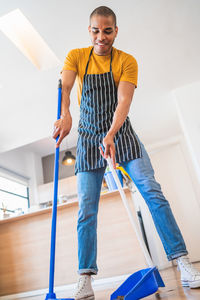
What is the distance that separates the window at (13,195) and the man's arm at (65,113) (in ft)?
15.0

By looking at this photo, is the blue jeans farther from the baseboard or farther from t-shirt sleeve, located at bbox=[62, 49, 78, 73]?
the baseboard

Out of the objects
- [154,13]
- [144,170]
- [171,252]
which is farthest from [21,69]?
[171,252]

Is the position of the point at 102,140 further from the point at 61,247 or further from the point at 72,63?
the point at 61,247

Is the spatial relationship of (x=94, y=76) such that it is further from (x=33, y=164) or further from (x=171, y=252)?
(x=33, y=164)

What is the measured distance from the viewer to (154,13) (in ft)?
9.75

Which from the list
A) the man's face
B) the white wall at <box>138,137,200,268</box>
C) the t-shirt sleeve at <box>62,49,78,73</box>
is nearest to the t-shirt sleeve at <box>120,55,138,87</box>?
the man's face

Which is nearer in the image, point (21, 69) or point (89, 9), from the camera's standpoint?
point (89, 9)

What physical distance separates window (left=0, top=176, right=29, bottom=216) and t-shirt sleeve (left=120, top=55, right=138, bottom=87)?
15.5 ft

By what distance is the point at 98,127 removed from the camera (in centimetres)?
133

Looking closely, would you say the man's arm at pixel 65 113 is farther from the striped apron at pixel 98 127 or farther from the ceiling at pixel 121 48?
the ceiling at pixel 121 48

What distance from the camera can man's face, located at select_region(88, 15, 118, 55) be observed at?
1.37 meters

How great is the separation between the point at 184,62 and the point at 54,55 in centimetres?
182

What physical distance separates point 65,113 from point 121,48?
2409 mm

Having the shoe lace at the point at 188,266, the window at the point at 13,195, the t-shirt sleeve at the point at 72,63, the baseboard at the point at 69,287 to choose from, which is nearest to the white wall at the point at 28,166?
the window at the point at 13,195
